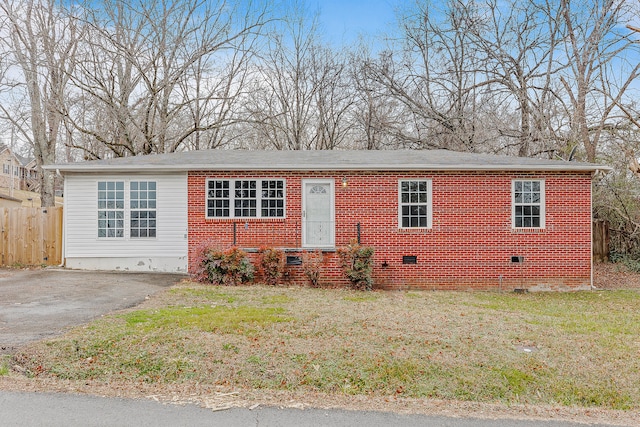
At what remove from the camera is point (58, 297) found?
8.28 meters

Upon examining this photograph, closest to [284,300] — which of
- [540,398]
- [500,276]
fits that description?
[540,398]

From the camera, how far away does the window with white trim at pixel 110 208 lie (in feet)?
39.2

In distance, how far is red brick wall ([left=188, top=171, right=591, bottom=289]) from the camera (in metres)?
11.9

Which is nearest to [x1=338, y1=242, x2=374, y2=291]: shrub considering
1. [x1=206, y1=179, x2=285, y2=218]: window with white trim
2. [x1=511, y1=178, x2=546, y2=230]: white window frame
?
[x1=206, y1=179, x2=285, y2=218]: window with white trim

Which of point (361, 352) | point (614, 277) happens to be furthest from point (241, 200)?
point (614, 277)

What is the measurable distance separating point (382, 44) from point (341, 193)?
1384 cm

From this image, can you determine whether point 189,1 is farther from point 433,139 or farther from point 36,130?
point 433,139

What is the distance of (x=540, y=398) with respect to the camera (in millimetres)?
4387

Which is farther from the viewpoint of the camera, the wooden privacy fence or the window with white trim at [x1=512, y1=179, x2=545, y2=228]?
the wooden privacy fence

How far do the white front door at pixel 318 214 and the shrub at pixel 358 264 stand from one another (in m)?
0.79

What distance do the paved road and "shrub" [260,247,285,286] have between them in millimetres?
7130

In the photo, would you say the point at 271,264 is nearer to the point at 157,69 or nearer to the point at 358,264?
the point at 358,264

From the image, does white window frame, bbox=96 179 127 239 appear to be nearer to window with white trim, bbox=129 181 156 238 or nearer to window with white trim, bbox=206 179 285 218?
window with white trim, bbox=129 181 156 238

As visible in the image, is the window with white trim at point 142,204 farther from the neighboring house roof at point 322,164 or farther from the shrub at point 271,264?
the shrub at point 271,264
